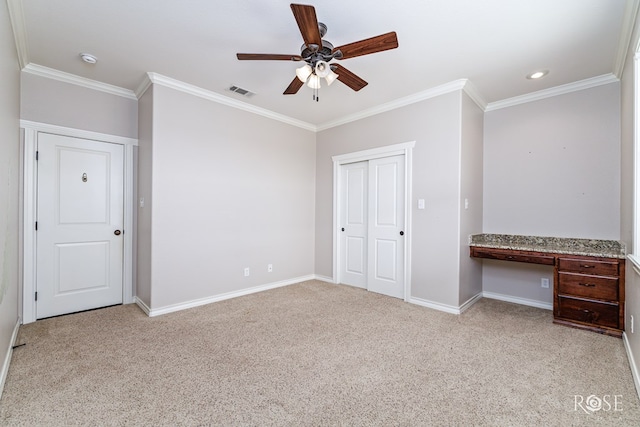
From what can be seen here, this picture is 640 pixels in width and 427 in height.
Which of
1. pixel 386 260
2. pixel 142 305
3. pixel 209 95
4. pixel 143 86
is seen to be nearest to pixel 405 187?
pixel 386 260

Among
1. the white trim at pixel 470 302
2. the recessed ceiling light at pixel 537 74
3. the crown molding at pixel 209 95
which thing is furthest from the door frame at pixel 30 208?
the recessed ceiling light at pixel 537 74

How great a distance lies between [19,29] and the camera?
7.68 feet

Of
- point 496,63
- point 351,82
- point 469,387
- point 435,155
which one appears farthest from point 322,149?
point 469,387

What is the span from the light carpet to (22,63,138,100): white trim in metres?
2.53

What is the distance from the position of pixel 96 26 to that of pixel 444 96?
135 inches

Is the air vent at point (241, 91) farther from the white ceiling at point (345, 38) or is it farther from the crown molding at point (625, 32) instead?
the crown molding at point (625, 32)

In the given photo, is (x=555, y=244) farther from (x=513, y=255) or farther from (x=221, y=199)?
(x=221, y=199)

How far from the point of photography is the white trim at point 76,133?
9.68 ft

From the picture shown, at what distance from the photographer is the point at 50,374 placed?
6.68 ft

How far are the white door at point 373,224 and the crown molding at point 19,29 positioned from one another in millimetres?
3650

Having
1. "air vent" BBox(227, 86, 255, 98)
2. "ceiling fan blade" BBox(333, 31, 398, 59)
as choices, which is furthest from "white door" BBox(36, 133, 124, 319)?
"ceiling fan blade" BBox(333, 31, 398, 59)

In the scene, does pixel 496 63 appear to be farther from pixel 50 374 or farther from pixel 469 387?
pixel 50 374

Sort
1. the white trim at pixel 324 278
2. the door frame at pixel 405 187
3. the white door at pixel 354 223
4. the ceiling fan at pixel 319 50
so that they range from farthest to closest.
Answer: the white trim at pixel 324 278
the white door at pixel 354 223
the door frame at pixel 405 187
the ceiling fan at pixel 319 50

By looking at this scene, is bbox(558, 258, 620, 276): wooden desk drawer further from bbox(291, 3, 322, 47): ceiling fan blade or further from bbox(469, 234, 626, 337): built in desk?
bbox(291, 3, 322, 47): ceiling fan blade
